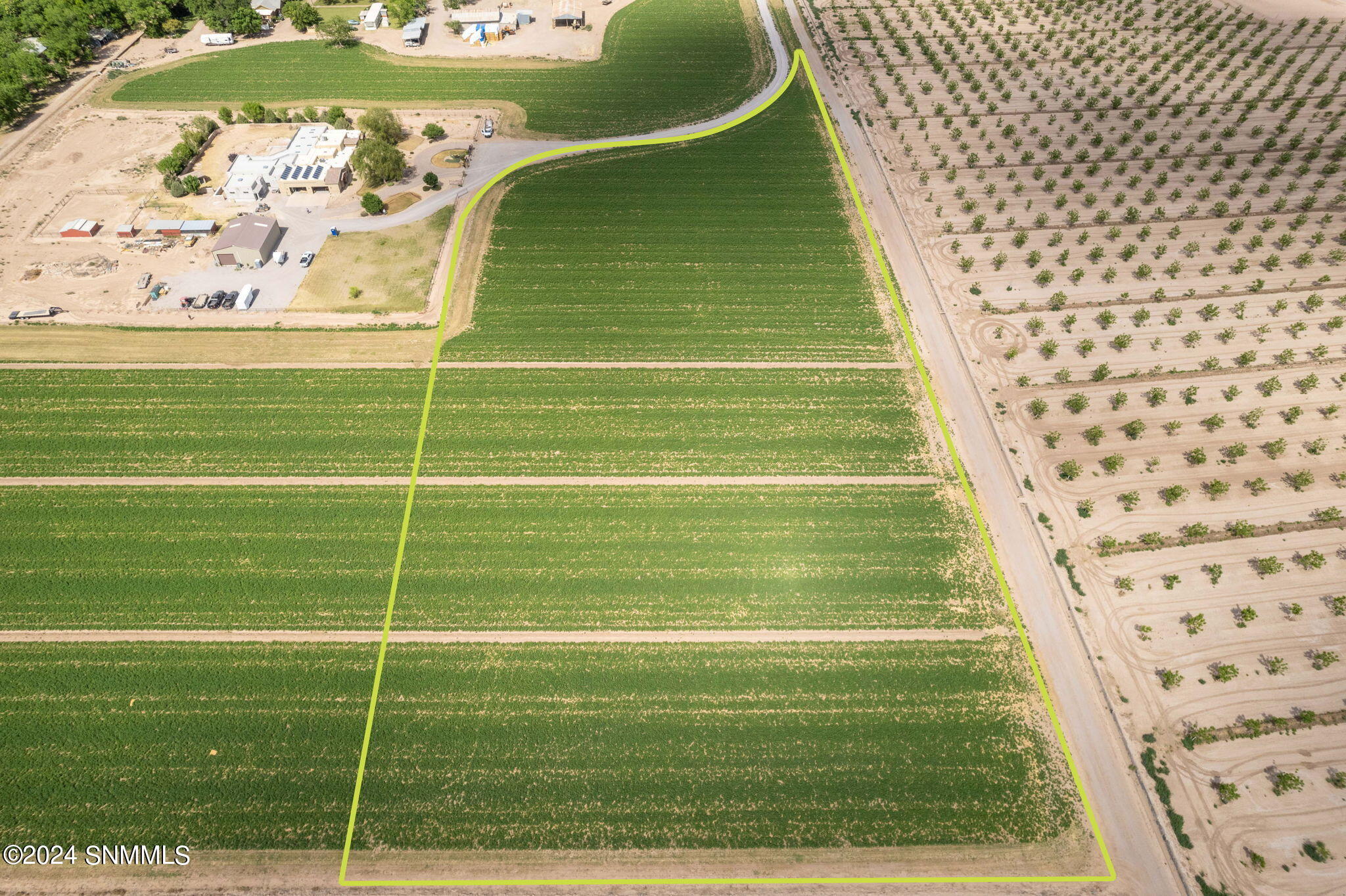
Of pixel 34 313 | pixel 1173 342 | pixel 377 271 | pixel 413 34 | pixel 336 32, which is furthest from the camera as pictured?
pixel 413 34

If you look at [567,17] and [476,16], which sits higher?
[476,16]

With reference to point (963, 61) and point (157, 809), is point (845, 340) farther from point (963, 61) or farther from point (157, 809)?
point (963, 61)

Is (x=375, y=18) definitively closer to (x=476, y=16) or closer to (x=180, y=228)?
(x=476, y=16)

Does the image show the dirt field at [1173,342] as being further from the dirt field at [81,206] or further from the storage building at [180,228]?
the dirt field at [81,206]

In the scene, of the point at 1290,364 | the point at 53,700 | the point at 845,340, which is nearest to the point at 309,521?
the point at 53,700

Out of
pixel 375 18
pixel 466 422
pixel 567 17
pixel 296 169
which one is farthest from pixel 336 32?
pixel 466 422

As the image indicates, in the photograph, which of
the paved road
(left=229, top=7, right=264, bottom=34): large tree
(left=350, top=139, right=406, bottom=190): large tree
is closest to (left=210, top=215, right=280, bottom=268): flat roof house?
(left=350, top=139, right=406, bottom=190): large tree

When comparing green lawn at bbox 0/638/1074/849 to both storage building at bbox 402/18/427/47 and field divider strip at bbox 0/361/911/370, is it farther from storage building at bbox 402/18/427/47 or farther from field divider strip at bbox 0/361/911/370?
storage building at bbox 402/18/427/47

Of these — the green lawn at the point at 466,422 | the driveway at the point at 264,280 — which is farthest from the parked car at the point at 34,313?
the driveway at the point at 264,280
